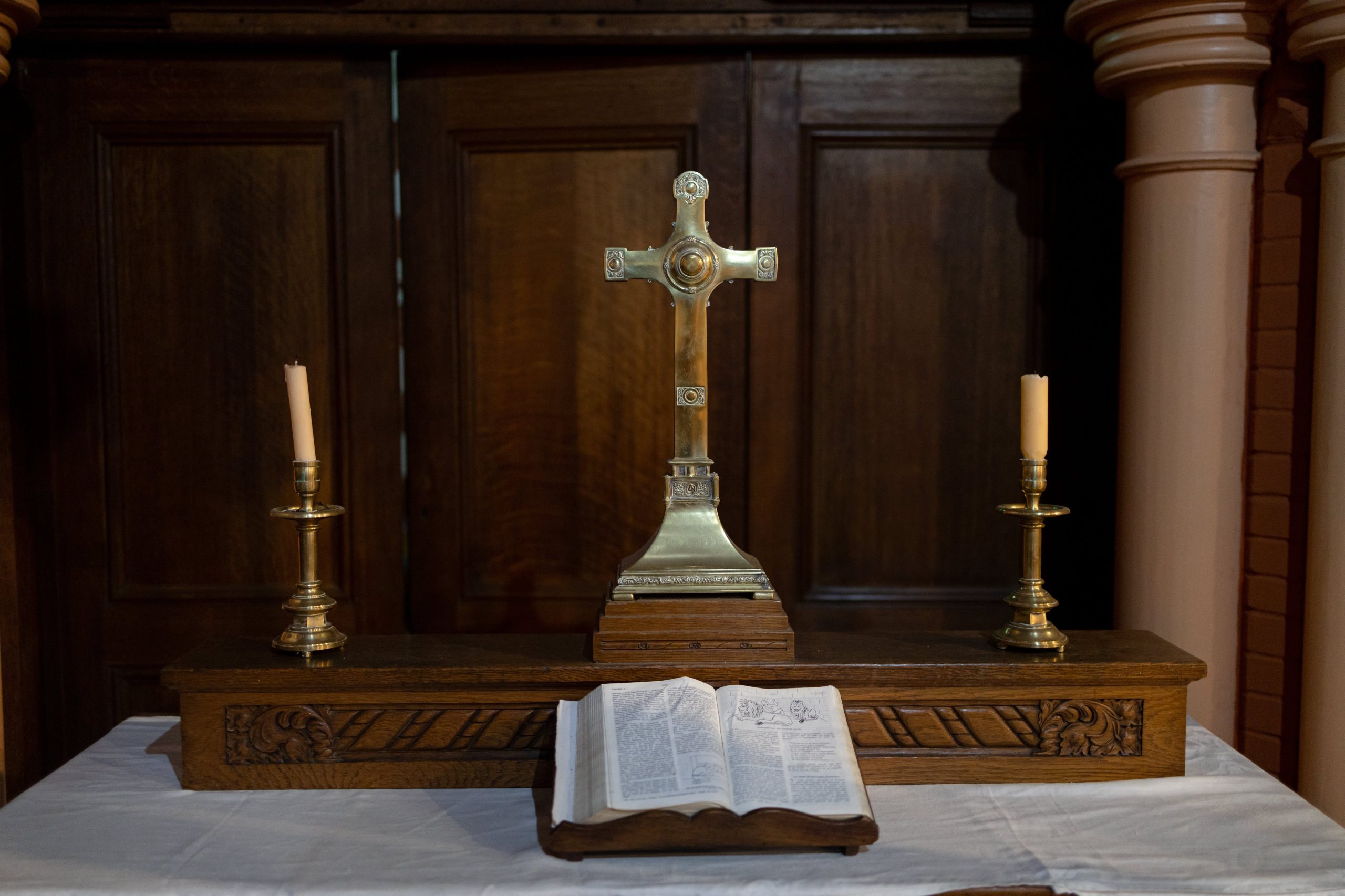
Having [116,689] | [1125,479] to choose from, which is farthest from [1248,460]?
[116,689]

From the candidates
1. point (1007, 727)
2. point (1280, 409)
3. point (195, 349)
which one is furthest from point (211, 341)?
point (1280, 409)

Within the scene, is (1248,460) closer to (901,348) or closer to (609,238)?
(901,348)

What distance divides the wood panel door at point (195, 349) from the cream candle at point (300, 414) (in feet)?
3.99

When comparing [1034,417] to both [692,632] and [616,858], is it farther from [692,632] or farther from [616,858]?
[616,858]

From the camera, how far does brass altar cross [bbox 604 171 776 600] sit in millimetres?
1960

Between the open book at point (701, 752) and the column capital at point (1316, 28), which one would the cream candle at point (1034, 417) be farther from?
the column capital at point (1316, 28)

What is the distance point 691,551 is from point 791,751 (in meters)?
0.42

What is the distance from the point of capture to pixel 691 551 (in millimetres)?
1989

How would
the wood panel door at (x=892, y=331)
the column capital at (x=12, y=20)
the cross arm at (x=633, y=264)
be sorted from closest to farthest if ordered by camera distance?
the cross arm at (x=633, y=264)
the column capital at (x=12, y=20)
the wood panel door at (x=892, y=331)

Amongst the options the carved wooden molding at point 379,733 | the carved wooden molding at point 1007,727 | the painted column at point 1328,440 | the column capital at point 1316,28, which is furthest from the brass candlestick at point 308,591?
the column capital at point 1316,28

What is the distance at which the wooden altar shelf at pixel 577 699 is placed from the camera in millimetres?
1892

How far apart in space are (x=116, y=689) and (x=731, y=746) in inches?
89.7

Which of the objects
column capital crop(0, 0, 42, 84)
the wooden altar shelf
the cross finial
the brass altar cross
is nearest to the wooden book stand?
the wooden altar shelf

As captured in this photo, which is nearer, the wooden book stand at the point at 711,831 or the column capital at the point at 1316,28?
the wooden book stand at the point at 711,831
